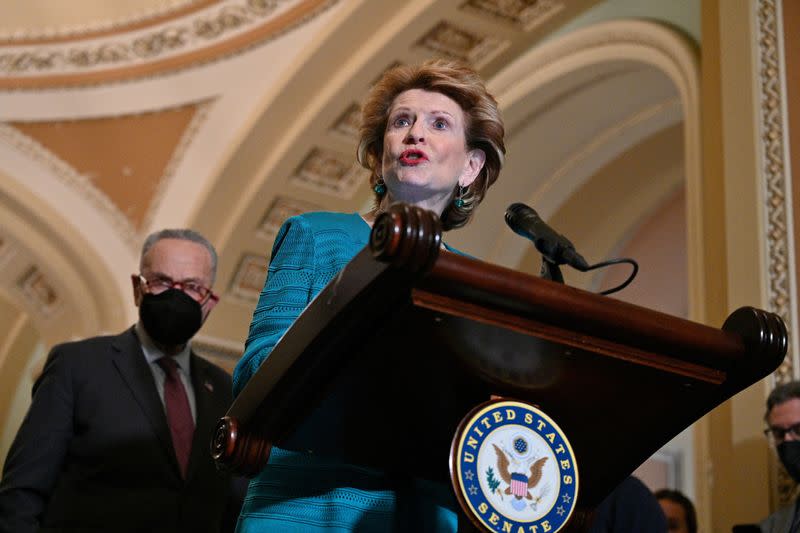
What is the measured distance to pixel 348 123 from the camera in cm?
800

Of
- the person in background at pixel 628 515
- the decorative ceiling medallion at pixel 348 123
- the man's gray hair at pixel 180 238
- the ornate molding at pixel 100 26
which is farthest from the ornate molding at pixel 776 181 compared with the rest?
the ornate molding at pixel 100 26

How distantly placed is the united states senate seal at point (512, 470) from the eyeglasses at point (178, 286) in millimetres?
1697

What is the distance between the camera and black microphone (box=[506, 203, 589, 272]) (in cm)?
162

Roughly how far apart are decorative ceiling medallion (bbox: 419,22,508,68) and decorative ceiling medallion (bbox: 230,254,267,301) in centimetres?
244

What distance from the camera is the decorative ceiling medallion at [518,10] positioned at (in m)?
6.84

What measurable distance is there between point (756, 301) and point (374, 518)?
2.80 metres

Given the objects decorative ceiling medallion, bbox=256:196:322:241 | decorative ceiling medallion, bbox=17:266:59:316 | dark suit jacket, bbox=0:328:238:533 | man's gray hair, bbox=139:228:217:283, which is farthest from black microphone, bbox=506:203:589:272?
decorative ceiling medallion, bbox=17:266:59:316

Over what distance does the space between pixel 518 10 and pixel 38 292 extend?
523cm

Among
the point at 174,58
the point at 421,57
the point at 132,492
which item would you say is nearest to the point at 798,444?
the point at 132,492

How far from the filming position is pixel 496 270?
118 cm

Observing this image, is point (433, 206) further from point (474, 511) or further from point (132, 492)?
point (132, 492)

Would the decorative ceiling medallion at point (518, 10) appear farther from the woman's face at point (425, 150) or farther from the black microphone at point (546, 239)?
the black microphone at point (546, 239)

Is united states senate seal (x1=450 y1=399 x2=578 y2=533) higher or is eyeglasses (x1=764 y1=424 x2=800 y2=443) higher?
eyeglasses (x1=764 y1=424 x2=800 y2=443)

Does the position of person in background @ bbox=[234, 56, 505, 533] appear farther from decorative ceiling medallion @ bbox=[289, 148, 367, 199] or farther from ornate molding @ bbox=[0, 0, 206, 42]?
ornate molding @ bbox=[0, 0, 206, 42]
